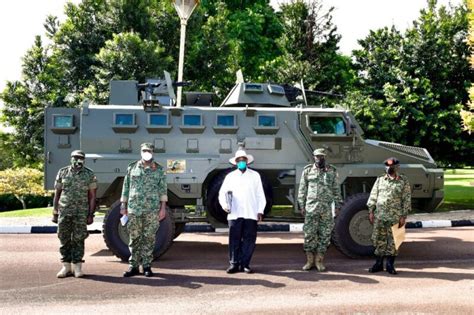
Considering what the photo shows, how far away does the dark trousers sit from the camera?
8.05 m

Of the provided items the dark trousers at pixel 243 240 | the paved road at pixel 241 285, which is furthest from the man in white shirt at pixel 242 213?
the paved road at pixel 241 285

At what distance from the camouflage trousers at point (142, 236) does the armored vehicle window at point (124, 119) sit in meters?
2.11

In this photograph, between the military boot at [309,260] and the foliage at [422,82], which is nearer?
the military boot at [309,260]

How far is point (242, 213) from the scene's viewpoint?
26.4ft

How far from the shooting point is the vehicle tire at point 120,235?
867 centimetres

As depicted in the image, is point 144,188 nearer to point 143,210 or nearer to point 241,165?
point 143,210

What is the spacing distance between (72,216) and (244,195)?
7.82ft

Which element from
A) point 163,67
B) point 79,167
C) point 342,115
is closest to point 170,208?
point 79,167

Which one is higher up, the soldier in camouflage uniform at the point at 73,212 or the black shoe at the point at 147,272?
the soldier in camouflage uniform at the point at 73,212

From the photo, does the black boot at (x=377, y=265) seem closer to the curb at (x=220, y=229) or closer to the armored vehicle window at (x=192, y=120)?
the armored vehicle window at (x=192, y=120)

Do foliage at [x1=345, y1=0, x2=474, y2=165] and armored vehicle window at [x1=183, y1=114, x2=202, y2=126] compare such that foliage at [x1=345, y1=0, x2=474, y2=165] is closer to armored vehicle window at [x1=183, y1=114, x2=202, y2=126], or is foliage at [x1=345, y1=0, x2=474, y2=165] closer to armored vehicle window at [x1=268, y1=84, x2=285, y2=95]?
armored vehicle window at [x1=268, y1=84, x2=285, y2=95]

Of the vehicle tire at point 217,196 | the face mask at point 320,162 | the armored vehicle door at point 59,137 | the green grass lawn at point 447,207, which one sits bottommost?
the green grass lawn at point 447,207

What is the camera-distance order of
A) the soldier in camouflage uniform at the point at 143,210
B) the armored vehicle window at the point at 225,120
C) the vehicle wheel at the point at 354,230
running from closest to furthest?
the soldier in camouflage uniform at the point at 143,210, the vehicle wheel at the point at 354,230, the armored vehicle window at the point at 225,120

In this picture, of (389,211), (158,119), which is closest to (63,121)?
(158,119)
